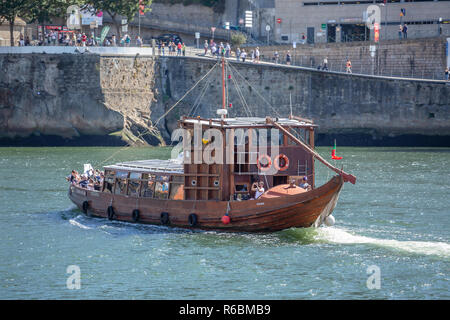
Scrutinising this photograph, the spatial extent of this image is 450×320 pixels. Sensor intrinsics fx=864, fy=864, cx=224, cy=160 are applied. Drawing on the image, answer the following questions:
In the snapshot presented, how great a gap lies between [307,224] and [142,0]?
49.8 metres

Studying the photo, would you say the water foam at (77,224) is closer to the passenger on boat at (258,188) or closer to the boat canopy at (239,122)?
the boat canopy at (239,122)

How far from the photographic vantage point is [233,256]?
95.2ft

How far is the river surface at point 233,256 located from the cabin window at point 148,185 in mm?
1514

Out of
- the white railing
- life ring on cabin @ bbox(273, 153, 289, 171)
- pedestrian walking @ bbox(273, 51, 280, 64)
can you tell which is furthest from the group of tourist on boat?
pedestrian walking @ bbox(273, 51, 280, 64)

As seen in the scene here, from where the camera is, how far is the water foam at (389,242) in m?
28.9

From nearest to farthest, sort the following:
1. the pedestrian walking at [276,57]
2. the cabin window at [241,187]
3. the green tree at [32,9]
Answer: the cabin window at [241,187], the green tree at [32,9], the pedestrian walking at [276,57]

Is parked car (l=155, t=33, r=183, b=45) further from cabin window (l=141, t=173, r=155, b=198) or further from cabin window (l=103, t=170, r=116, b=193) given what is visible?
cabin window (l=141, t=173, r=155, b=198)

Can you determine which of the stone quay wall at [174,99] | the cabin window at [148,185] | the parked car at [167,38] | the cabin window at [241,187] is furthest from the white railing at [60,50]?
the cabin window at [241,187]

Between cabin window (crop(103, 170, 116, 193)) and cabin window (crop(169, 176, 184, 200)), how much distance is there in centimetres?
358

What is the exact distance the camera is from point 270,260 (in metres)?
28.4

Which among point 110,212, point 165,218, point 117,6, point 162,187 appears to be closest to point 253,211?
point 165,218

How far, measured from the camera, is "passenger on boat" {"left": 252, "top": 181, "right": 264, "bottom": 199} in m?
32.6

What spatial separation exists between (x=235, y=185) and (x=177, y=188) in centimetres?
244
